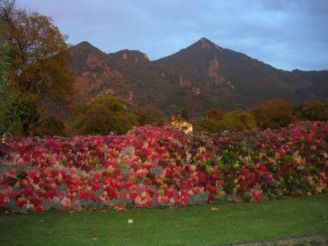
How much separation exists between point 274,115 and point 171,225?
68.3 metres

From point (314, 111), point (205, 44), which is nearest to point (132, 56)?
point (205, 44)

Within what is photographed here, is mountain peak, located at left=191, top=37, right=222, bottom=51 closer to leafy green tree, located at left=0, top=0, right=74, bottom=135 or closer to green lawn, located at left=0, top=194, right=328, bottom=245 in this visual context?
leafy green tree, located at left=0, top=0, right=74, bottom=135

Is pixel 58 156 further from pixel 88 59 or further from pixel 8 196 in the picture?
pixel 88 59

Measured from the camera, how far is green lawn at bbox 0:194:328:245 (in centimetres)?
724

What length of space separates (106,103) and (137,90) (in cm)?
3458

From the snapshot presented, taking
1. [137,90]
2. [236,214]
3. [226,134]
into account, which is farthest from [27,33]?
[137,90]

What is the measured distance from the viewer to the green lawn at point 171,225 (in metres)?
7.24

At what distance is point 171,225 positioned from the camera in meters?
8.29

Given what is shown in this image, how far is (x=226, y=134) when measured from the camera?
12.8 metres

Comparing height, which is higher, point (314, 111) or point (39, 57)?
point (39, 57)

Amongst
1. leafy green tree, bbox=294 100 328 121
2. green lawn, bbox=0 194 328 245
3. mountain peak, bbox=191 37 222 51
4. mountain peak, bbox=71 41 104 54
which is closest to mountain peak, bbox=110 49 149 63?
mountain peak, bbox=71 41 104 54

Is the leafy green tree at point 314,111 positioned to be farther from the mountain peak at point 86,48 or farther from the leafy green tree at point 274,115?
the mountain peak at point 86,48

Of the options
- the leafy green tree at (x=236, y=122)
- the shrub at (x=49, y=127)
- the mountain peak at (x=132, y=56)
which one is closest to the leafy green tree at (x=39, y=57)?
the shrub at (x=49, y=127)

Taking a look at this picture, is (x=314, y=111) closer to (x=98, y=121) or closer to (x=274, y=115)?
(x=274, y=115)
